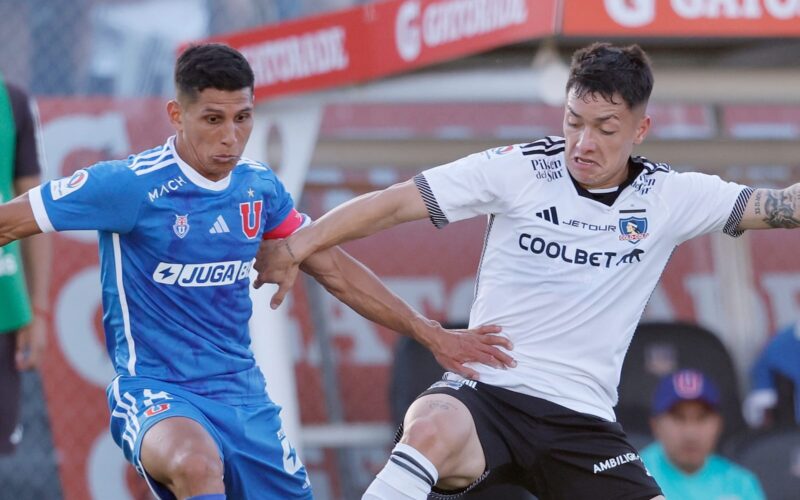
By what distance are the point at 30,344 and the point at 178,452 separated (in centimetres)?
212

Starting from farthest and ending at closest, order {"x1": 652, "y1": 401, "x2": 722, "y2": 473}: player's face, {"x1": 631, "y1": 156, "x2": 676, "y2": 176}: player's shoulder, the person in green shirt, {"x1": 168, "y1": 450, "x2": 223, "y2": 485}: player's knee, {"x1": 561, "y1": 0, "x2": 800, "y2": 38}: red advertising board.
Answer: {"x1": 652, "y1": 401, "x2": 722, "y2": 473}: player's face < the person in green shirt < {"x1": 561, "y1": 0, "x2": 800, "y2": 38}: red advertising board < {"x1": 631, "y1": 156, "x2": 676, "y2": 176}: player's shoulder < {"x1": 168, "y1": 450, "x2": 223, "y2": 485}: player's knee

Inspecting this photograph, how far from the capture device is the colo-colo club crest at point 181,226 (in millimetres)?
4625

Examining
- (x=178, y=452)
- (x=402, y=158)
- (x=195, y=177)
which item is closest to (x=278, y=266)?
(x=195, y=177)

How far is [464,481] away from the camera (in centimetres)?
464

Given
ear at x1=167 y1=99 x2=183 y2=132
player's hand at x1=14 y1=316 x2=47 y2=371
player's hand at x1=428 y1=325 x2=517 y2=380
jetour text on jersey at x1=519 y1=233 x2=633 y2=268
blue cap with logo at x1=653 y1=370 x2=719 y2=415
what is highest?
ear at x1=167 y1=99 x2=183 y2=132

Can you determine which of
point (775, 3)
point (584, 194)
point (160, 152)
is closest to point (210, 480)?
point (160, 152)

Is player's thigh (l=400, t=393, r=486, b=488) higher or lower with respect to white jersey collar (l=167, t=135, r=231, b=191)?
lower

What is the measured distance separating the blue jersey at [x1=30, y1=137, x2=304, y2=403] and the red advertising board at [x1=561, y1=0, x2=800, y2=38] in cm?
181

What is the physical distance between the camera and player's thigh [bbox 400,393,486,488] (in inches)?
177

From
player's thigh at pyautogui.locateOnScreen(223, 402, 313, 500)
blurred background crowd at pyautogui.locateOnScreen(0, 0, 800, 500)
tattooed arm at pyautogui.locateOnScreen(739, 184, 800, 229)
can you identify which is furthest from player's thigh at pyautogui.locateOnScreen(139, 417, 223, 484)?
blurred background crowd at pyautogui.locateOnScreen(0, 0, 800, 500)

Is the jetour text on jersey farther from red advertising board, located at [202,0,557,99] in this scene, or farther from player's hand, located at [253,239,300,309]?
red advertising board, located at [202,0,557,99]

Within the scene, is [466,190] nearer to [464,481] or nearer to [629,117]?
[629,117]

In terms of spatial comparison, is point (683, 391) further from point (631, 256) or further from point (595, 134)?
point (595, 134)

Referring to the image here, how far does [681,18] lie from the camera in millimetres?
6113
